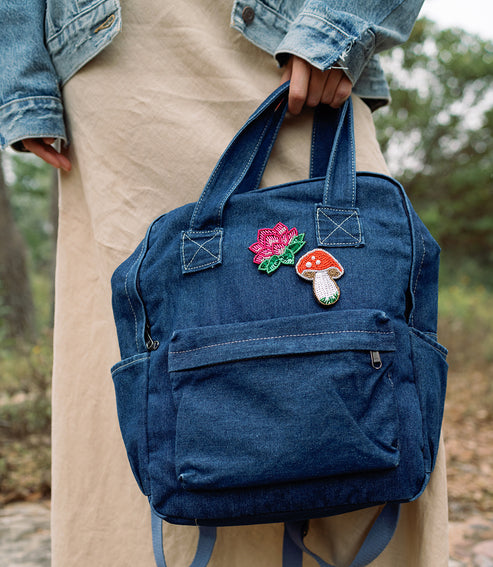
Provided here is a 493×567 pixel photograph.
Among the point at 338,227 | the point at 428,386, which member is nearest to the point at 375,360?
the point at 428,386

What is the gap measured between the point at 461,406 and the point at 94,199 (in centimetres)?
375

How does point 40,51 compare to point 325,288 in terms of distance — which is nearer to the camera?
point 325,288

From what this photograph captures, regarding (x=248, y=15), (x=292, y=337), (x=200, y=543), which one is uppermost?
(x=248, y=15)

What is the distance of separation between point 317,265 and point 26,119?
0.80 m

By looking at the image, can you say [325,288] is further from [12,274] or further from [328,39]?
[12,274]

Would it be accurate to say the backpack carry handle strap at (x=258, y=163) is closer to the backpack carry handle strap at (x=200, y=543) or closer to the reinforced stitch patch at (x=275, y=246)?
the reinforced stitch patch at (x=275, y=246)

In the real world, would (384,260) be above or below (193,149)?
below

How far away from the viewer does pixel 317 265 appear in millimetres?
1041

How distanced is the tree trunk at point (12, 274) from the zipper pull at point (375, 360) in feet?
14.2

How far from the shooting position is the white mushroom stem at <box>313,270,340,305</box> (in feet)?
3.35

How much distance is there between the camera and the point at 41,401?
115 inches

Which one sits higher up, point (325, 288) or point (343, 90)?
point (343, 90)

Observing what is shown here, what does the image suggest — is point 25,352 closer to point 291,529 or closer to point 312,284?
point 291,529

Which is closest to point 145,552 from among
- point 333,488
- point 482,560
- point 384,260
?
point 333,488
